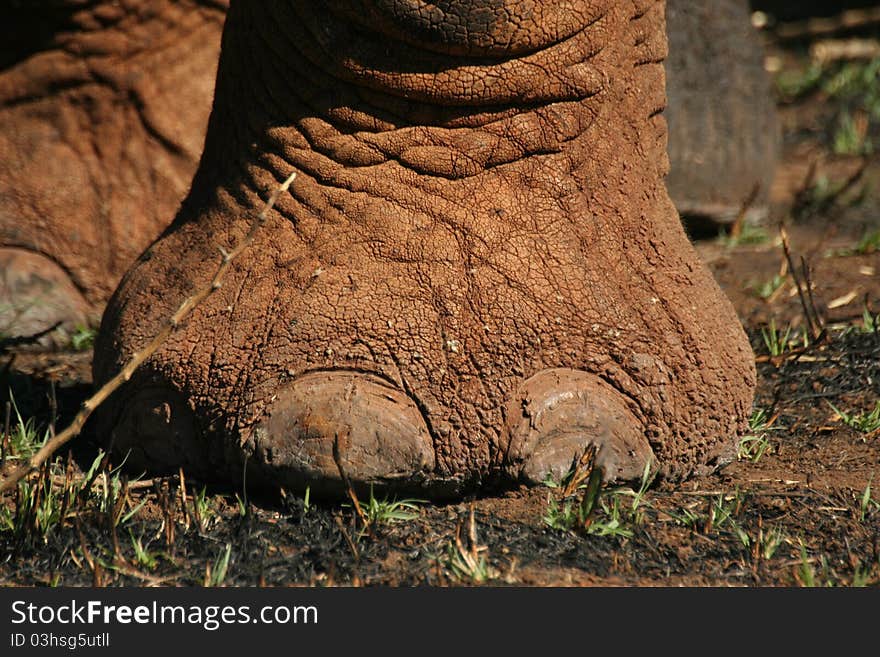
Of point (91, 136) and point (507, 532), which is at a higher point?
point (91, 136)

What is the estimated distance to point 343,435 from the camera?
253 centimetres

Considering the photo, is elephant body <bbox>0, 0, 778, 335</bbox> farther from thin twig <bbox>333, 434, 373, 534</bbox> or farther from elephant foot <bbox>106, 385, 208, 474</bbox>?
thin twig <bbox>333, 434, 373, 534</bbox>

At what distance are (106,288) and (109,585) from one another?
7.42 feet

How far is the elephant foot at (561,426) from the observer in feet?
8.54

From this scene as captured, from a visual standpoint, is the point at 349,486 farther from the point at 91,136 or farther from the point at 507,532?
the point at 91,136

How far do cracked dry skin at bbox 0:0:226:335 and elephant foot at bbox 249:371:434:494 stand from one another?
1.88 metres

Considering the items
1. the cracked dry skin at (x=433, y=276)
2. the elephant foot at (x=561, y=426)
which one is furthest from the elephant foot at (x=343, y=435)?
the elephant foot at (x=561, y=426)

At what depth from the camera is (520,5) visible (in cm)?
249

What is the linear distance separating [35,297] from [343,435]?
2.07 m

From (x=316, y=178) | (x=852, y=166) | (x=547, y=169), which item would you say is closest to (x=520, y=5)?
(x=547, y=169)

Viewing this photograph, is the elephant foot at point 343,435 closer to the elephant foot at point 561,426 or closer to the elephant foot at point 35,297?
the elephant foot at point 561,426

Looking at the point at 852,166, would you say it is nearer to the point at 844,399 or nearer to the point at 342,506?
the point at 844,399

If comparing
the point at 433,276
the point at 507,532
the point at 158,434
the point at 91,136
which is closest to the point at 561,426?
the point at 507,532

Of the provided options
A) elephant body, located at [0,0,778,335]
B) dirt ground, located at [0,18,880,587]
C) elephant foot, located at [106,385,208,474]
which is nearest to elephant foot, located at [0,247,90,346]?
elephant body, located at [0,0,778,335]
